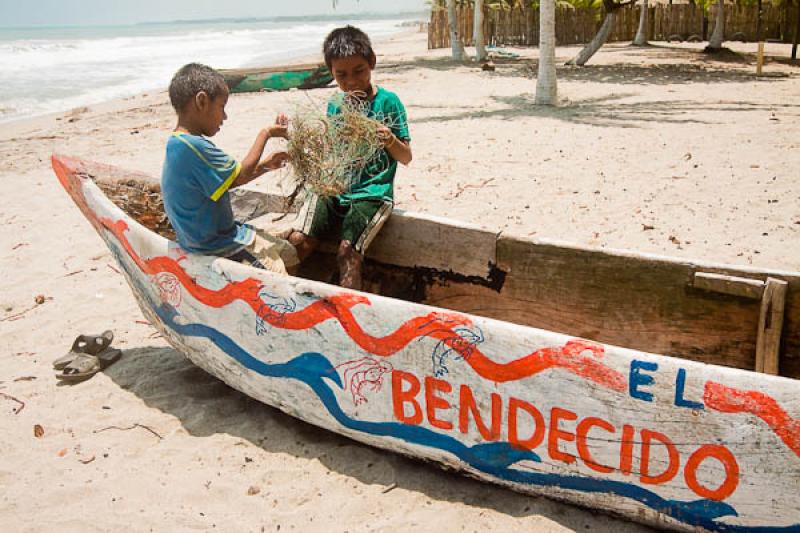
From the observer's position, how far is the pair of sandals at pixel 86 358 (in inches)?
137

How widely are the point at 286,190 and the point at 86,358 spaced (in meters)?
1.52

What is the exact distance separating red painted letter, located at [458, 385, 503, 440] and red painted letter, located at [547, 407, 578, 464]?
0.61 feet

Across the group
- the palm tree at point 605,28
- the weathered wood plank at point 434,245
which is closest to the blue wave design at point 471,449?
the weathered wood plank at point 434,245

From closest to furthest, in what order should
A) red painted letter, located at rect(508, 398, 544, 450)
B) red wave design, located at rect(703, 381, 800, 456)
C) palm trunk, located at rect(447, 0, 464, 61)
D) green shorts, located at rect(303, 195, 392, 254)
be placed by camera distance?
1. red wave design, located at rect(703, 381, 800, 456)
2. red painted letter, located at rect(508, 398, 544, 450)
3. green shorts, located at rect(303, 195, 392, 254)
4. palm trunk, located at rect(447, 0, 464, 61)

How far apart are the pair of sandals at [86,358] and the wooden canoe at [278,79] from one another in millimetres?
11431

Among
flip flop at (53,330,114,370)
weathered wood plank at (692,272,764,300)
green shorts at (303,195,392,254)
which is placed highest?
green shorts at (303,195,392,254)

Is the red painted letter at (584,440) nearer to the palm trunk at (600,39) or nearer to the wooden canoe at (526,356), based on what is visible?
the wooden canoe at (526,356)

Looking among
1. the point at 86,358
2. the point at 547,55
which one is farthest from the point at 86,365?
the point at 547,55

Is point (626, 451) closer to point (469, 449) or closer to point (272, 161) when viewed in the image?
point (469, 449)

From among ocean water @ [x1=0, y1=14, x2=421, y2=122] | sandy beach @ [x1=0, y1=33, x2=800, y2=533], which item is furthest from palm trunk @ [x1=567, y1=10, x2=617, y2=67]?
ocean water @ [x1=0, y1=14, x2=421, y2=122]

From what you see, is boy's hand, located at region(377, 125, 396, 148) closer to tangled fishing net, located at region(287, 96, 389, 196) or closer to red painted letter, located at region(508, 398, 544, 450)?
tangled fishing net, located at region(287, 96, 389, 196)

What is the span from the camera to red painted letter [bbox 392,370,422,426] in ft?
7.87

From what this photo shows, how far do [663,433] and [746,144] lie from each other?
6.31 meters

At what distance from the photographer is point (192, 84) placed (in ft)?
9.57
